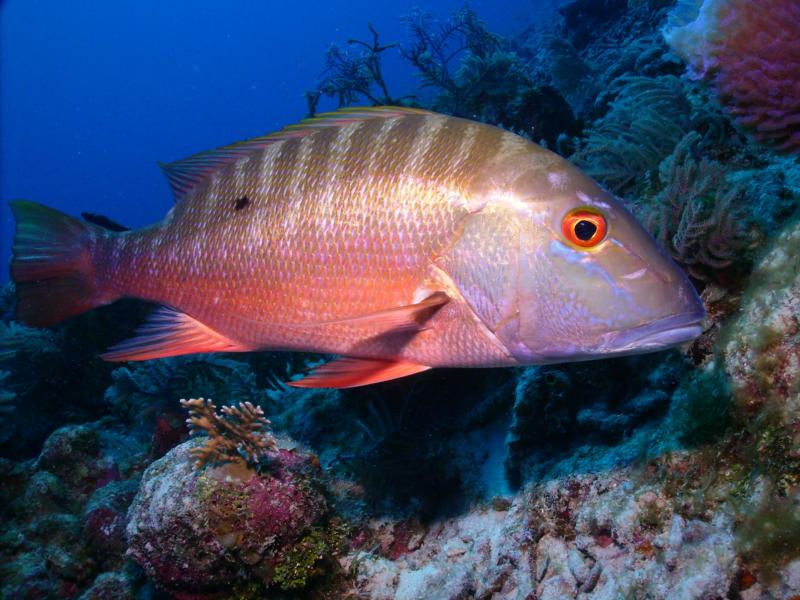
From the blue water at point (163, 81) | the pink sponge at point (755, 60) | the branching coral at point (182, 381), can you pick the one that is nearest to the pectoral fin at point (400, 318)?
the pink sponge at point (755, 60)

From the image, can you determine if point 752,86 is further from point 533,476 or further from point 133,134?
point 133,134

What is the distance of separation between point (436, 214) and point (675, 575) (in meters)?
1.90

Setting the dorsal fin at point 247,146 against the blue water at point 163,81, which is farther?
the blue water at point 163,81

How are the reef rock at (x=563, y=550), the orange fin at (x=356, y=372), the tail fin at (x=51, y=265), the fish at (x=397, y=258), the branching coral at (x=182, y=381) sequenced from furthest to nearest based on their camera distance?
the branching coral at (x=182, y=381) → the tail fin at (x=51, y=265) → the orange fin at (x=356, y=372) → the reef rock at (x=563, y=550) → the fish at (x=397, y=258)

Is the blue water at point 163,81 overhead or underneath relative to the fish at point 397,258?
overhead

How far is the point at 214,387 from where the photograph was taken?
6059 mm

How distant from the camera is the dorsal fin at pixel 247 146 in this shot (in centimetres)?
248

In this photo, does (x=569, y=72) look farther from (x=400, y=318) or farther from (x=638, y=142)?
(x=400, y=318)

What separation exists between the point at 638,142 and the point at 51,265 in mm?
5090

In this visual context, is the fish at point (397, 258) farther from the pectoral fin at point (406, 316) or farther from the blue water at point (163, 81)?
the blue water at point (163, 81)

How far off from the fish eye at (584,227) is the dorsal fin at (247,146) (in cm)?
95

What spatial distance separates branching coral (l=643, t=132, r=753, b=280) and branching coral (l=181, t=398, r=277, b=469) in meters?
3.02

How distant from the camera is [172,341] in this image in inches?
109

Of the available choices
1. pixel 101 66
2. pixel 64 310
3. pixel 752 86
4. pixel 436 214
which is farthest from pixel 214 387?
pixel 101 66
